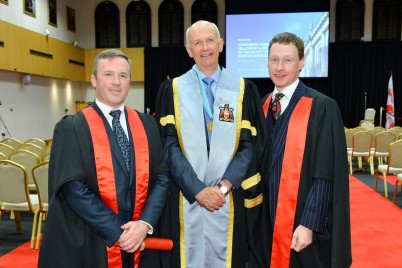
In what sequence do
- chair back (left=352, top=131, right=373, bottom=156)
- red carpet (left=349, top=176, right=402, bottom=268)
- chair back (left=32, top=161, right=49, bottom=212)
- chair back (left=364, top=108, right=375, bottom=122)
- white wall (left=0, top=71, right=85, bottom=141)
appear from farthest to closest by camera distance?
1. chair back (left=364, top=108, right=375, bottom=122)
2. white wall (left=0, top=71, right=85, bottom=141)
3. chair back (left=352, top=131, right=373, bottom=156)
4. chair back (left=32, top=161, right=49, bottom=212)
5. red carpet (left=349, top=176, right=402, bottom=268)

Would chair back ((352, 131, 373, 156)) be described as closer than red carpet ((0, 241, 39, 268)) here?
No

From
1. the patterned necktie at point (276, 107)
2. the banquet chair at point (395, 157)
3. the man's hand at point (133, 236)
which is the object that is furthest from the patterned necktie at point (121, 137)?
the banquet chair at point (395, 157)

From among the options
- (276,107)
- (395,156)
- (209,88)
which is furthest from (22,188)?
(395,156)

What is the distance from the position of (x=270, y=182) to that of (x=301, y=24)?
12507 millimetres

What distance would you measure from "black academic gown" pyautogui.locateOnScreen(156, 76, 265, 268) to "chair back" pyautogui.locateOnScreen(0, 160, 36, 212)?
2253mm

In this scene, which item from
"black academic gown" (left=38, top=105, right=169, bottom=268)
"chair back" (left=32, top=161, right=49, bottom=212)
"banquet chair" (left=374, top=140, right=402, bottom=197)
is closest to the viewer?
"black academic gown" (left=38, top=105, right=169, bottom=268)

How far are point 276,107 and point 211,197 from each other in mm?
→ 649

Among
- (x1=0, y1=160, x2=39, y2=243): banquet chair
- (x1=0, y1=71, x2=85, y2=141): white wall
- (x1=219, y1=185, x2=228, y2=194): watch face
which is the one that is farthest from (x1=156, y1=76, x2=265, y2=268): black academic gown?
(x1=0, y1=71, x2=85, y2=141): white wall

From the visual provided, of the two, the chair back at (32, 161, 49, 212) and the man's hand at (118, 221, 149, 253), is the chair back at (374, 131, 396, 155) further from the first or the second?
the man's hand at (118, 221, 149, 253)

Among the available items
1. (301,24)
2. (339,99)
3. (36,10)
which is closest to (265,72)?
(301,24)

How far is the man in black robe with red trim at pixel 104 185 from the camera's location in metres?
1.76

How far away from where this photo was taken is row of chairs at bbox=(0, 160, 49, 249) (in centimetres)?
379

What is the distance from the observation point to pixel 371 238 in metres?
4.27

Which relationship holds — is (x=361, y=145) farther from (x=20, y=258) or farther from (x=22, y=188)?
(x=20, y=258)
